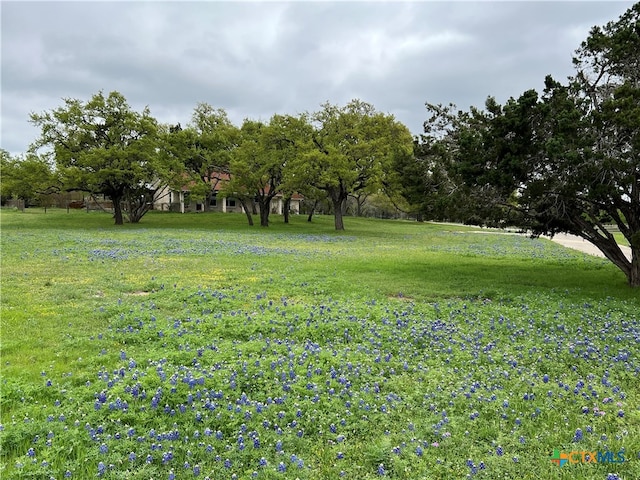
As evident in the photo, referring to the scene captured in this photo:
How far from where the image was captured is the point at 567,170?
9.30 meters

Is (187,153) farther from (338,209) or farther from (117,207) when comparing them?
(338,209)

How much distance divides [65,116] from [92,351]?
113 ft

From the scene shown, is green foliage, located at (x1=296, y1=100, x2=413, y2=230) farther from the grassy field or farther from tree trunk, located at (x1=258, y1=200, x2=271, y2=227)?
the grassy field

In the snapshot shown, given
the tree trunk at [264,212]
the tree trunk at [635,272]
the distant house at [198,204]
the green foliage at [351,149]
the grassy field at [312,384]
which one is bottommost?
the grassy field at [312,384]

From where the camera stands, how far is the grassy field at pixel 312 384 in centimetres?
330

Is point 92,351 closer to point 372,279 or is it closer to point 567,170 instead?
point 372,279

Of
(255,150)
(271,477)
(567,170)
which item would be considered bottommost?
(271,477)

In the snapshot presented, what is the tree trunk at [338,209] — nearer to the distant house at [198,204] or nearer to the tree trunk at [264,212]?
the tree trunk at [264,212]

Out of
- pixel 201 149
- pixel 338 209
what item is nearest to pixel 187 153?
pixel 201 149

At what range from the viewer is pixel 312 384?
4.41 metres

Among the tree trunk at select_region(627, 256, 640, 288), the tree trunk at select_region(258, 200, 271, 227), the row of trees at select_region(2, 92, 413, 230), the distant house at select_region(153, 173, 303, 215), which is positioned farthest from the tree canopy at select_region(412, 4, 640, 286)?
the distant house at select_region(153, 173, 303, 215)

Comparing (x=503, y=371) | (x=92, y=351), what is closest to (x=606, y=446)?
(x=503, y=371)

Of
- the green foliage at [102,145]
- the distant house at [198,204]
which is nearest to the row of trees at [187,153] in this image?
the green foliage at [102,145]

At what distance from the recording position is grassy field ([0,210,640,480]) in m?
3.30
